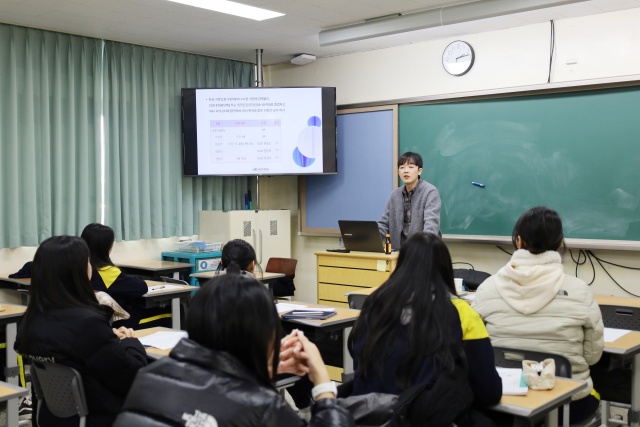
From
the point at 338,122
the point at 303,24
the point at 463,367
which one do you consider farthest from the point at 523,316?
the point at 338,122

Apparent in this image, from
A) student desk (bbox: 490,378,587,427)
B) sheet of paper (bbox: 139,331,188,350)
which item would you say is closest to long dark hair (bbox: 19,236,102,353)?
sheet of paper (bbox: 139,331,188,350)

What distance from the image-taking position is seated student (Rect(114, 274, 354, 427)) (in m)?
1.38

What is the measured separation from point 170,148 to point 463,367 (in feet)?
17.6

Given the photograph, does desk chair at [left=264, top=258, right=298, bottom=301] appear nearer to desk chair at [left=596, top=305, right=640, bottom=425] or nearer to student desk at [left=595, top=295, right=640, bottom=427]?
desk chair at [left=596, top=305, right=640, bottom=425]

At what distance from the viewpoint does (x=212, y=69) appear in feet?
24.0

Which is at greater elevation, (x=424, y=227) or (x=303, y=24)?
(x=303, y=24)

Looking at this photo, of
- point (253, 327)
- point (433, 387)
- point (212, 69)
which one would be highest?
point (212, 69)

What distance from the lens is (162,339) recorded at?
10.6 ft

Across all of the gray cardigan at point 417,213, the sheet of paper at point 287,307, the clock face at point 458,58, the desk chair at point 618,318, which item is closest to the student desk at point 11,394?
the sheet of paper at point 287,307

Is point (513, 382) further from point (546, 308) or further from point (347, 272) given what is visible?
point (347, 272)

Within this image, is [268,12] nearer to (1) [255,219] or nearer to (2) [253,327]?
(1) [255,219]

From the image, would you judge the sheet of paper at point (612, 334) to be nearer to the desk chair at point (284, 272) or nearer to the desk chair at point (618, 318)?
the desk chair at point (618, 318)

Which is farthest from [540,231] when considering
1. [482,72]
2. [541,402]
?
[482,72]

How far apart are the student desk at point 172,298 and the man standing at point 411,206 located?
1.52m
